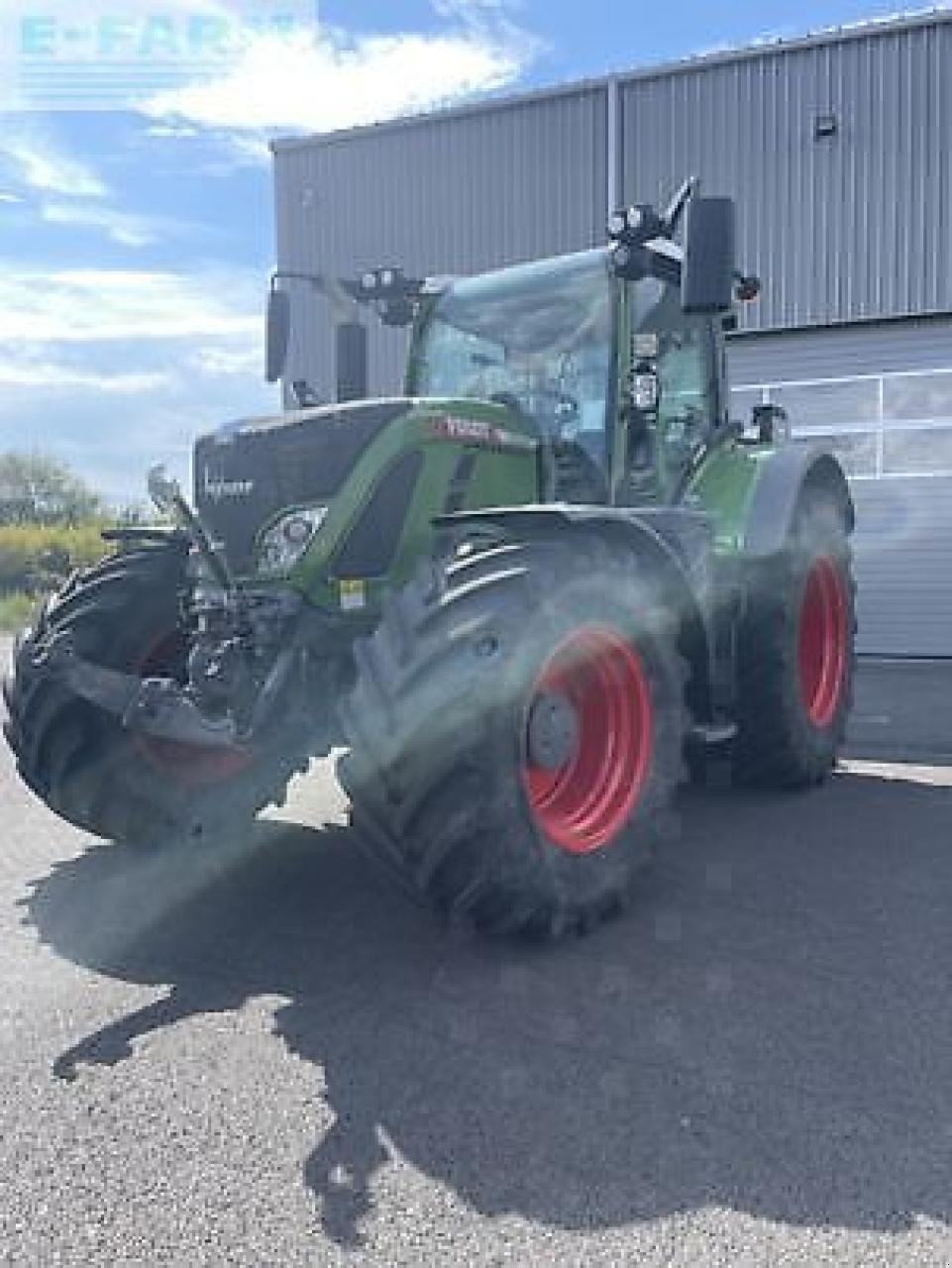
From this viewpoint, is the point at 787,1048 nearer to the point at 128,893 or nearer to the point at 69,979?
the point at 69,979

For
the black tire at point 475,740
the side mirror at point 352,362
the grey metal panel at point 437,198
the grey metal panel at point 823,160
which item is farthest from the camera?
the grey metal panel at point 437,198

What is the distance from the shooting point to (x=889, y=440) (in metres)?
12.1

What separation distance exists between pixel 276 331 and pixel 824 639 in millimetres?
3397

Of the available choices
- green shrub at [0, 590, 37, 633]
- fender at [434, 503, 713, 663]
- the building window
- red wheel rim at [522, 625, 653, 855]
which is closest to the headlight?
fender at [434, 503, 713, 663]

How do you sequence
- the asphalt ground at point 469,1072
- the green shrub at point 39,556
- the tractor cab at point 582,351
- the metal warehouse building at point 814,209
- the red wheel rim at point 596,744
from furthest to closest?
the green shrub at point 39,556 → the metal warehouse building at point 814,209 → the tractor cab at point 582,351 → the red wheel rim at point 596,744 → the asphalt ground at point 469,1072

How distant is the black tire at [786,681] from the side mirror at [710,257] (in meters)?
1.74

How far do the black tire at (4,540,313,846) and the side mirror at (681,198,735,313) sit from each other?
7.36 ft

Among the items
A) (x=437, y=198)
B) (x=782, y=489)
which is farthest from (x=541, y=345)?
(x=437, y=198)

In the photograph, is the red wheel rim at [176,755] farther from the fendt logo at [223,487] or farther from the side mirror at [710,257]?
the side mirror at [710,257]

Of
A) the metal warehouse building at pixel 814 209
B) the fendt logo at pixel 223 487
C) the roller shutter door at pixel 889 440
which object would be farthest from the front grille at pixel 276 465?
the roller shutter door at pixel 889 440

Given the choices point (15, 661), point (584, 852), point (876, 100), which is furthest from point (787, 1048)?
point (876, 100)

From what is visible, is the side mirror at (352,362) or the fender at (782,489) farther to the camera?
the side mirror at (352,362)

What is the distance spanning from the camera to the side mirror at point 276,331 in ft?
19.9

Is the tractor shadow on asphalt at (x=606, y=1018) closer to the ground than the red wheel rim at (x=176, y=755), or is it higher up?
closer to the ground
